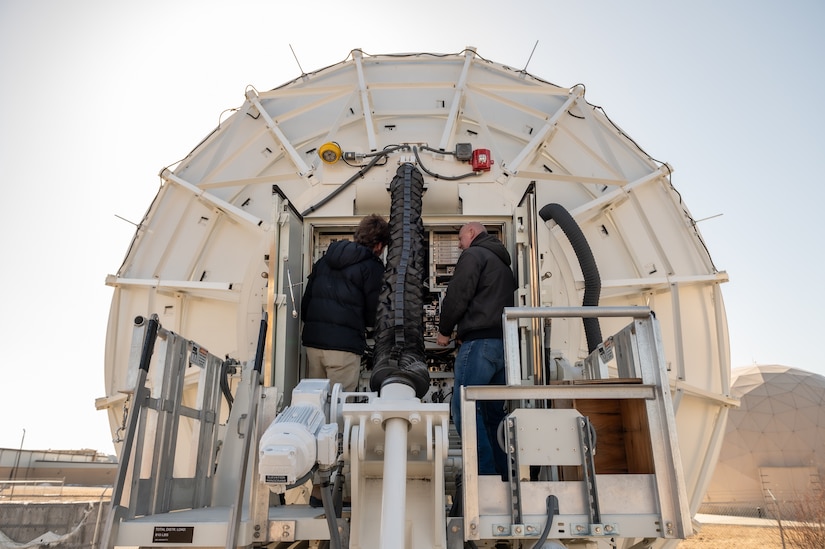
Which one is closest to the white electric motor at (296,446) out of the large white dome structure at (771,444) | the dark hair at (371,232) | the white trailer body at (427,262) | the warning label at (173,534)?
the white trailer body at (427,262)

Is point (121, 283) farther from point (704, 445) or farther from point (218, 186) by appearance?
point (704, 445)

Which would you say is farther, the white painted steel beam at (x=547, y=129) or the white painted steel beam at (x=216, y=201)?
the white painted steel beam at (x=547, y=129)

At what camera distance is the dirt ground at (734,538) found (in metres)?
15.9

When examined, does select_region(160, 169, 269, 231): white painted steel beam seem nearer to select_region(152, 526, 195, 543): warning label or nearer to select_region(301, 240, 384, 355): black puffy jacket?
select_region(301, 240, 384, 355): black puffy jacket

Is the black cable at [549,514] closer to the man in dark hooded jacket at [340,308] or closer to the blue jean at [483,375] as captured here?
the blue jean at [483,375]

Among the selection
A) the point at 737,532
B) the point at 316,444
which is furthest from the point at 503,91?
the point at 737,532

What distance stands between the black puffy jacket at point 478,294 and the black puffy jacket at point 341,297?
74cm

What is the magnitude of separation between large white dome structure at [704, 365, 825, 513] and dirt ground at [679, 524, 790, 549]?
25.0ft

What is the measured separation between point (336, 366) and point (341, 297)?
1.88ft

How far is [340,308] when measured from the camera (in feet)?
16.7

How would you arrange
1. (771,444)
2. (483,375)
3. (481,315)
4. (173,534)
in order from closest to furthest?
(173,534)
(483,375)
(481,315)
(771,444)

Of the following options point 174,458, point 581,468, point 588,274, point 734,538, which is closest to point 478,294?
point 588,274

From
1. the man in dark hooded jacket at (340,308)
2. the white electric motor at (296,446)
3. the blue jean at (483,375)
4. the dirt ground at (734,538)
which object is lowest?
the dirt ground at (734,538)

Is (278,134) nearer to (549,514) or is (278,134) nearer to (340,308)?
(340,308)
